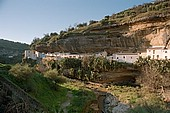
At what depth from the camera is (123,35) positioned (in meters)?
46.4

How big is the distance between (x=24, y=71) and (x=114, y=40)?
30.3 m

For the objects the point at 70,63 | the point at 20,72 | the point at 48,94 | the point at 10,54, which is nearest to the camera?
the point at 20,72

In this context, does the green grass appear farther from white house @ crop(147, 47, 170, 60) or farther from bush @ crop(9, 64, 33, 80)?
white house @ crop(147, 47, 170, 60)

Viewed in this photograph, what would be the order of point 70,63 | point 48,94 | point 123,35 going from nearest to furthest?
point 48,94 < point 70,63 < point 123,35

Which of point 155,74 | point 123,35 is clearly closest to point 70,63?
point 123,35

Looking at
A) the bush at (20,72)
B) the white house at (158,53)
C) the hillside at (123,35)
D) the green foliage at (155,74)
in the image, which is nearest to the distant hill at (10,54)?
the hillside at (123,35)

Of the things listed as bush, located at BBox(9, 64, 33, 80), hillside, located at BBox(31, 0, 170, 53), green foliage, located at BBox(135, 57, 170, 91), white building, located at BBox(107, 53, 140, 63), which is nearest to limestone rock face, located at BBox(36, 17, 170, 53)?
hillside, located at BBox(31, 0, 170, 53)

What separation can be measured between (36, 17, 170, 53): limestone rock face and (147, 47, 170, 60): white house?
2.33 meters

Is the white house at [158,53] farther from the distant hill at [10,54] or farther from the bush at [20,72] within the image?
the distant hill at [10,54]

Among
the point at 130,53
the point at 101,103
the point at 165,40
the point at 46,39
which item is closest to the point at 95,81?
the point at 130,53

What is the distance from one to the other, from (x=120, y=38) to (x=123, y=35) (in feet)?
2.97

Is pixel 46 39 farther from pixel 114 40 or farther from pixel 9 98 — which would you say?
pixel 9 98

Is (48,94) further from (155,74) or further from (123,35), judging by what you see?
(123,35)

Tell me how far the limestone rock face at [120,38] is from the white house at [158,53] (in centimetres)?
233
